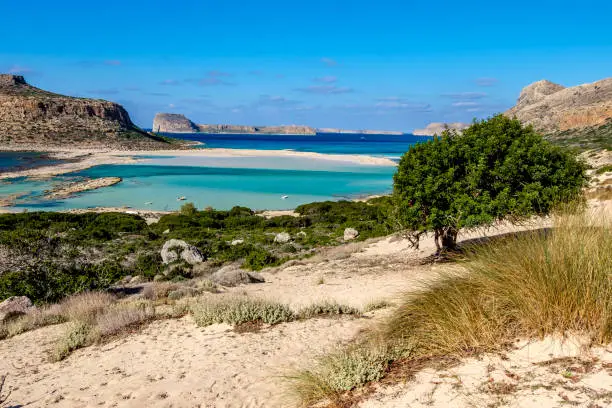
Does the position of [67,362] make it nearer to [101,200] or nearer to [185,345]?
[185,345]

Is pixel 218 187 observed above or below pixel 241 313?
below

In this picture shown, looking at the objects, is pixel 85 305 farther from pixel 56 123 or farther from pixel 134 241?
pixel 56 123

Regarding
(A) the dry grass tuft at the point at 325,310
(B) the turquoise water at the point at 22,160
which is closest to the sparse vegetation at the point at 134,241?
(A) the dry grass tuft at the point at 325,310

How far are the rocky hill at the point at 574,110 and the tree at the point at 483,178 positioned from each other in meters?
74.3

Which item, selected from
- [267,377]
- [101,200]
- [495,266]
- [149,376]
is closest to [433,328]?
[495,266]

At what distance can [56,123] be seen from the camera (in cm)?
11331

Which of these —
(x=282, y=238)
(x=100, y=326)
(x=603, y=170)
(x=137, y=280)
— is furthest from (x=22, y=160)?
(x=603, y=170)

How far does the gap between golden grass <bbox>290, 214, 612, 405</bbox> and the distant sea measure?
125 ft

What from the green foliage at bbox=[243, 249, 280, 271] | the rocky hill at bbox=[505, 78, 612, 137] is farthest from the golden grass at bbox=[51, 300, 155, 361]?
the rocky hill at bbox=[505, 78, 612, 137]

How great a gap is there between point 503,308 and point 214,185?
5525 cm

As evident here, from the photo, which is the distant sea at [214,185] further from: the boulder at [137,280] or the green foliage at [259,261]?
the boulder at [137,280]

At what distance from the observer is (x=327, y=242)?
23453 millimetres

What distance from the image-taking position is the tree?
37.3 feet

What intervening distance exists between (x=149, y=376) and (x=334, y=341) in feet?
9.62
